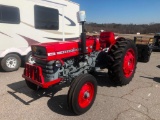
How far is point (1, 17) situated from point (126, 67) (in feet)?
14.7

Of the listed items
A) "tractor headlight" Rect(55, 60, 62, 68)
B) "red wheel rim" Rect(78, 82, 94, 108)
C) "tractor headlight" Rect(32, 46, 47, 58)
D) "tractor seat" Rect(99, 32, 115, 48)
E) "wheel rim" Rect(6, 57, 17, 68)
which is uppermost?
"tractor seat" Rect(99, 32, 115, 48)

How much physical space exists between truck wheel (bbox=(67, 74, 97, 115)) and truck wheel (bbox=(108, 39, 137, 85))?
1.06 metres

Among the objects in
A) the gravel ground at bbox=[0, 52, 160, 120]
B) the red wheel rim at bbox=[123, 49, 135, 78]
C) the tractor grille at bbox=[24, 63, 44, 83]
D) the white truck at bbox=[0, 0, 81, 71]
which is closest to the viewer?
the gravel ground at bbox=[0, 52, 160, 120]

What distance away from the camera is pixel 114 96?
4.62 m

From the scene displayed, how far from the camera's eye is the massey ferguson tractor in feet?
12.3

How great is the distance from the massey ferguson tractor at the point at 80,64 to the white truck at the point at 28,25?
2.61 m

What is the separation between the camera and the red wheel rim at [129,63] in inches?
204

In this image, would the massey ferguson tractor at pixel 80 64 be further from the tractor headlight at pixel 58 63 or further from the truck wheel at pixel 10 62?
the truck wheel at pixel 10 62

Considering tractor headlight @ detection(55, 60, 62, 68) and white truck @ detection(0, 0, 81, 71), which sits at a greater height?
white truck @ detection(0, 0, 81, 71)

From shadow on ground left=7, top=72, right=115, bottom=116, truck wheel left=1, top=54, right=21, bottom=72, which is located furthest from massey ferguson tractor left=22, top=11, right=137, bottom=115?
truck wheel left=1, top=54, right=21, bottom=72

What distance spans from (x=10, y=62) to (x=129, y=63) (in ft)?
13.9

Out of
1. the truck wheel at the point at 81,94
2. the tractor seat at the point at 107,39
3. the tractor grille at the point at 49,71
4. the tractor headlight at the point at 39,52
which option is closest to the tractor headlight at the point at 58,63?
the tractor grille at the point at 49,71

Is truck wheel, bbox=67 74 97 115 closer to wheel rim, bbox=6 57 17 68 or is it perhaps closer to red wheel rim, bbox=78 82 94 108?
red wheel rim, bbox=78 82 94 108

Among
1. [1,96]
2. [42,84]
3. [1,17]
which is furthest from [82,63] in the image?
[1,17]
